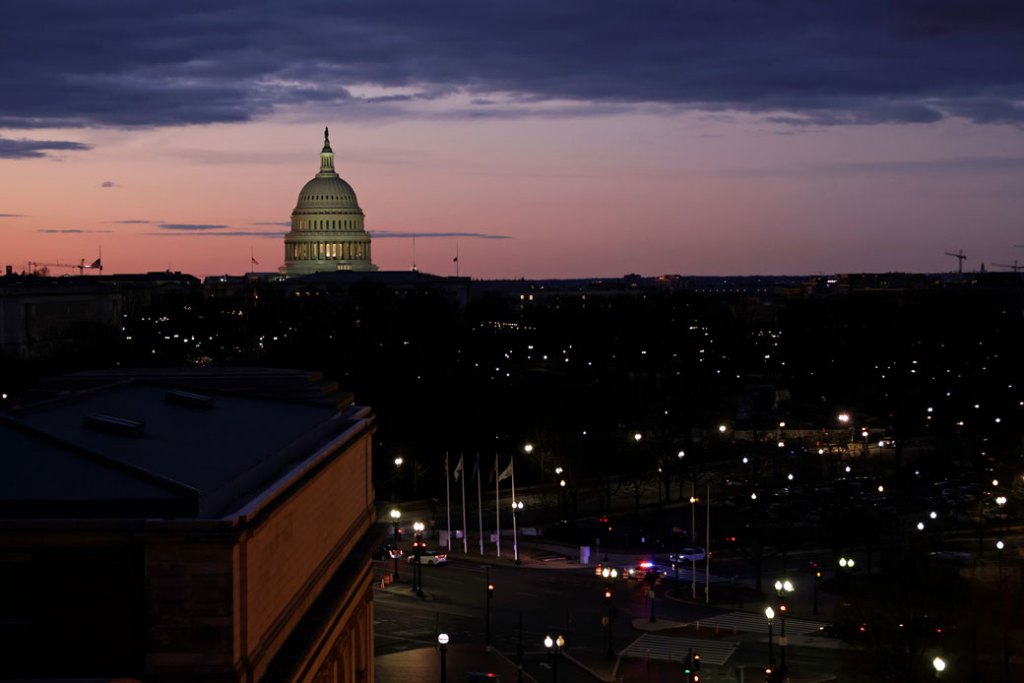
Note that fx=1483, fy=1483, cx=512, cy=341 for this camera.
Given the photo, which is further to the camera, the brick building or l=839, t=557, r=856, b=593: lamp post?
l=839, t=557, r=856, b=593: lamp post

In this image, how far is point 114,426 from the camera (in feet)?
62.6

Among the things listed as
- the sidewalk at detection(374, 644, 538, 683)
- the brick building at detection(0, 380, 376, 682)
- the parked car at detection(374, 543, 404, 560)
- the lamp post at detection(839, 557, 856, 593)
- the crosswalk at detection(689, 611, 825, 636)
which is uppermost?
the brick building at detection(0, 380, 376, 682)

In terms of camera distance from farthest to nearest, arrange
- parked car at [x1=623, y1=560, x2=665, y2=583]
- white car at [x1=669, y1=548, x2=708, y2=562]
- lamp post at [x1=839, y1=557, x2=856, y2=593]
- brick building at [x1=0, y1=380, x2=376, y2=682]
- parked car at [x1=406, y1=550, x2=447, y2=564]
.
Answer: parked car at [x1=406, y1=550, x2=447, y2=564] < white car at [x1=669, y1=548, x2=708, y2=562] < parked car at [x1=623, y1=560, x2=665, y2=583] < lamp post at [x1=839, y1=557, x2=856, y2=593] < brick building at [x1=0, y1=380, x2=376, y2=682]

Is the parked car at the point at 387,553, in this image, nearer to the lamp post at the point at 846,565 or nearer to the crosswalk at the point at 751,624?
the crosswalk at the point at 751,624

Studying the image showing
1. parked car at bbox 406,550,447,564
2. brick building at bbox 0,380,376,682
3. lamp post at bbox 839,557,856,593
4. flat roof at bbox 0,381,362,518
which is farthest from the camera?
parked car at bbox 406,550,447,564

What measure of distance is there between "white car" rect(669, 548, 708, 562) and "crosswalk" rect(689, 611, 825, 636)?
5.06 metres

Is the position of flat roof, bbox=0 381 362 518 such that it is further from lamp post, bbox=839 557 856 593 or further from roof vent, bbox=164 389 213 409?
lamp post, bbox=839 557 856 593

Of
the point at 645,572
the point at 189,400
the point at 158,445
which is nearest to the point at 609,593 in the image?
the point at 645,572

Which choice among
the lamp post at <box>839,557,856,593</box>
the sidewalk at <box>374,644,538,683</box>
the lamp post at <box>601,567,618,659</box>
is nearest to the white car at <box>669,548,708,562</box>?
the lamp post at <box>601,567,618,659</box>

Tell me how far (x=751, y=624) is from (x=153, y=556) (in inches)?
922

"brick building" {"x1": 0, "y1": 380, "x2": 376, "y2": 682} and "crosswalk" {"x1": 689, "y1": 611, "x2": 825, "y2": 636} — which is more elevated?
"brick building" {"x1": 0, "y1": 380, "x2": 376, "y2": 682}

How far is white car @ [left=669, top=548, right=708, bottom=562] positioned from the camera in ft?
139

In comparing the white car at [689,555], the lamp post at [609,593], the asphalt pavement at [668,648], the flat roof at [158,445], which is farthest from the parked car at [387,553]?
the flat roof at [158,445]

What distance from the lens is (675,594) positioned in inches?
1548
